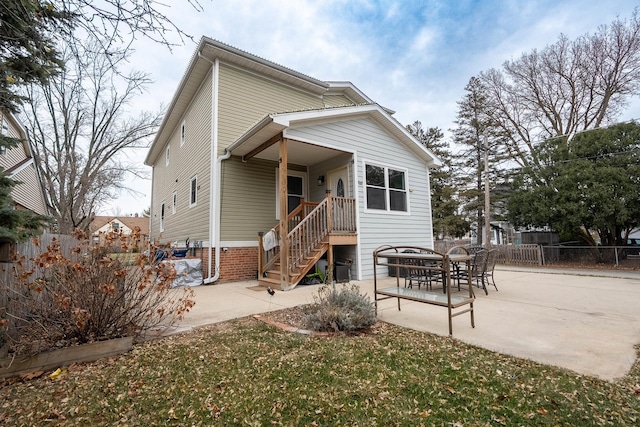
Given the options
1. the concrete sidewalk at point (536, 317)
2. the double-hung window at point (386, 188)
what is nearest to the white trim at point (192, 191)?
the concrete sidewalk at point (536, 317)

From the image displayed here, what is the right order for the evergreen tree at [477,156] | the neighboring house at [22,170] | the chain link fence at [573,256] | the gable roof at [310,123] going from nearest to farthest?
the gable roof at [310,123] → the chain link fence at [573,256] → the neighboring house at [22,170] → the evergreen tree at [477,156]

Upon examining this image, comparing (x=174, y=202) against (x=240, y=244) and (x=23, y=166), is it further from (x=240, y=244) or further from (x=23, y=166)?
(x=23, y=166)

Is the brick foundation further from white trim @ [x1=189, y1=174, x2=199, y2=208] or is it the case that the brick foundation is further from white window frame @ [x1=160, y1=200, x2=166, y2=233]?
white window frame @ [x1=160, y1=200, x2=166, y2=233]

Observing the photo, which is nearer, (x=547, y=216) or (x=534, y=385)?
(x=534, y=385)

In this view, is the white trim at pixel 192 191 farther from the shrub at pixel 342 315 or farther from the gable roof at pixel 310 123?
the shrub at pixel 342 315

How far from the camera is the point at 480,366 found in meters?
2.83

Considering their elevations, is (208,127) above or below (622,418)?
above

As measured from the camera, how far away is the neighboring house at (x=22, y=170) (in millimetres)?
12445

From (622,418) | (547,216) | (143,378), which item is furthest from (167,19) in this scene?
(547,216)

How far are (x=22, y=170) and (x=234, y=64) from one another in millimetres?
12038

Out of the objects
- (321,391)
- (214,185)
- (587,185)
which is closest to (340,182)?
(214,185)

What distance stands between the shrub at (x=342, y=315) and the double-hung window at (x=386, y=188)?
5513 millimetres

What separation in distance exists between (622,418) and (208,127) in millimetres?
10396

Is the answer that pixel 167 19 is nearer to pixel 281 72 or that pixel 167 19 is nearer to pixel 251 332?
pixel 251 332
